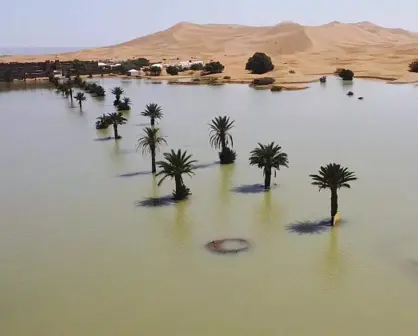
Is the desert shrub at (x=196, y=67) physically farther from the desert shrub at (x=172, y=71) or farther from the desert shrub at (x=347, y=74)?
the desert shrub at (x=347, y=74)

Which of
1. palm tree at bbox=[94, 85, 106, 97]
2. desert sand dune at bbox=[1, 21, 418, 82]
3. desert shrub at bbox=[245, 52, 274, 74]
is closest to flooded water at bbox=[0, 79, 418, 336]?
palm tree at bbox=[94, 85, 106, 97]

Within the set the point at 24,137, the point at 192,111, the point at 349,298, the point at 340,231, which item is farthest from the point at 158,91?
the point at 349,298

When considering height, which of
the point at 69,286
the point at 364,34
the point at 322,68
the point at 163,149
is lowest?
the point at 69,286

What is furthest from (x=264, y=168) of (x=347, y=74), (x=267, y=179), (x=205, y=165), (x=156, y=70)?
(x=156, y=70)

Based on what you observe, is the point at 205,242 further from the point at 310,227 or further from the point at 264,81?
the point at 264,81

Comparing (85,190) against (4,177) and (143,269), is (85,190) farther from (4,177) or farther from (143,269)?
(143,269)

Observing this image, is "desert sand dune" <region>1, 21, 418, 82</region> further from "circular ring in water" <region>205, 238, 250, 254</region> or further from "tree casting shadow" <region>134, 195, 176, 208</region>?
"circular ring in water" <region>205, 238, 250, 254</region>
